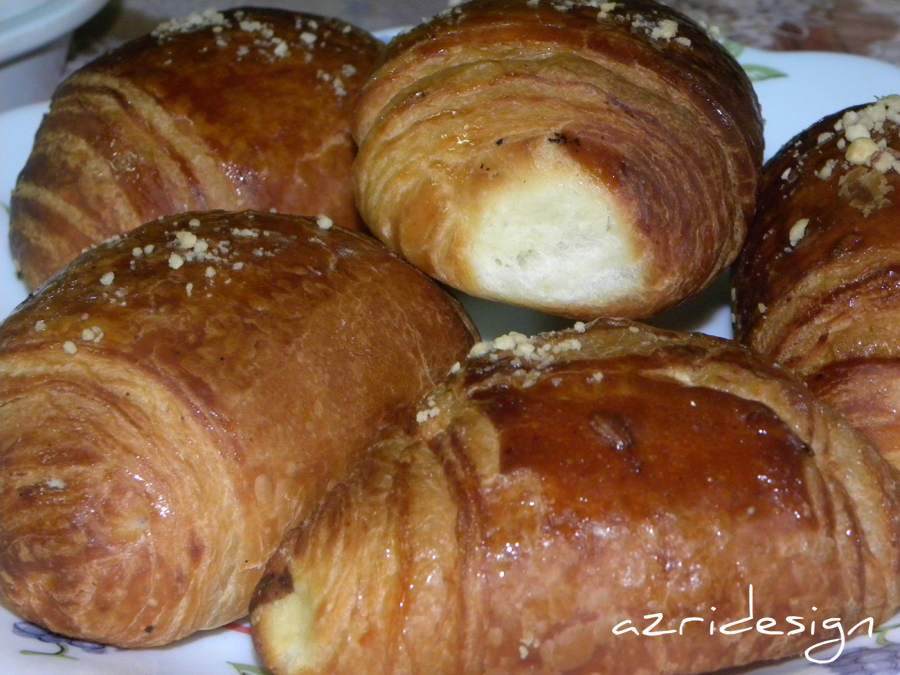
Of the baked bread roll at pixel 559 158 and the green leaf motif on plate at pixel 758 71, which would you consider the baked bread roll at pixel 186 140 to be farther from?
the green leaf motif on plate at pixel 758 71

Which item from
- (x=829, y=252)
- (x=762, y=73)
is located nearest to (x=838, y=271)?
(x=829, y=252)

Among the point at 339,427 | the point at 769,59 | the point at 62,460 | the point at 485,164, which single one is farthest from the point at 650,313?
the point at 769,59

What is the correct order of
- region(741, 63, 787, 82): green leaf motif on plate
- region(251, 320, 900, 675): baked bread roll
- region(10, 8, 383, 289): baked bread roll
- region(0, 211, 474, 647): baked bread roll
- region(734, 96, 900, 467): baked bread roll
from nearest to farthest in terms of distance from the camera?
region(251, 320, 900, 675): baked bread roll
region(0, 211, 474, 647): baked bread roll
region(734, 96, 900, 467): baked bread roll
region(10, 8, 383, 289): baked bread roll
region(741, 63, 787, 82): green leaf motif on plate

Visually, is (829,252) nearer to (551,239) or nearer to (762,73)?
(551,239)

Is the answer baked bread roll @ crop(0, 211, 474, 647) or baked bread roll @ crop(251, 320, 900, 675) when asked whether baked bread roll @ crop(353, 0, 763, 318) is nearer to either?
baked bread roll @ crop(0, 211, 474, 647)

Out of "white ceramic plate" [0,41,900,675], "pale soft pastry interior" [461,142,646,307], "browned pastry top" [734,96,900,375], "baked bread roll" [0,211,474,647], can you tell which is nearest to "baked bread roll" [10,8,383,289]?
"white ceramic plate" [0,41,900,675]

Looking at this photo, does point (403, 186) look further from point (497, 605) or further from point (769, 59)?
point (769, 59)
